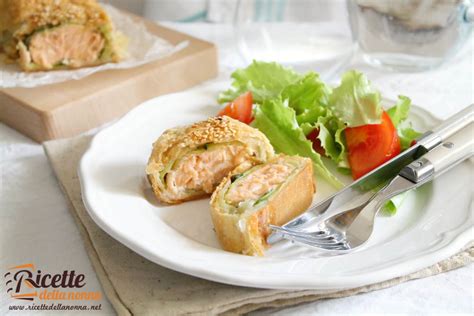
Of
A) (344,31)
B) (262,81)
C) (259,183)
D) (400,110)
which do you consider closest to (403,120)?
(400,110)

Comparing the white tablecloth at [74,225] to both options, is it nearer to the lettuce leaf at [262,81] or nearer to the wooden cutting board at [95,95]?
the wooden cutting board at [95,95]

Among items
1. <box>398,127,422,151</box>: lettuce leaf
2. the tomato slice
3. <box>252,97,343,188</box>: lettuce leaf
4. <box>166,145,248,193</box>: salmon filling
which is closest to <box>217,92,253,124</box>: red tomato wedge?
<box>252,97,343,188</box>: lettuce leaf

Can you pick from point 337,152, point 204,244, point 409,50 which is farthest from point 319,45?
point 204,244

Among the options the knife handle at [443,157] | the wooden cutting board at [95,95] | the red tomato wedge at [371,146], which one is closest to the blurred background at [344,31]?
the wooden cutting board at [95,95]

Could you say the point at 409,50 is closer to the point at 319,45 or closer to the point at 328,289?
the point at 319,45

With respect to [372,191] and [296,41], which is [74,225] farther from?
[296,41]

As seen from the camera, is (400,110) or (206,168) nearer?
(206,168)
